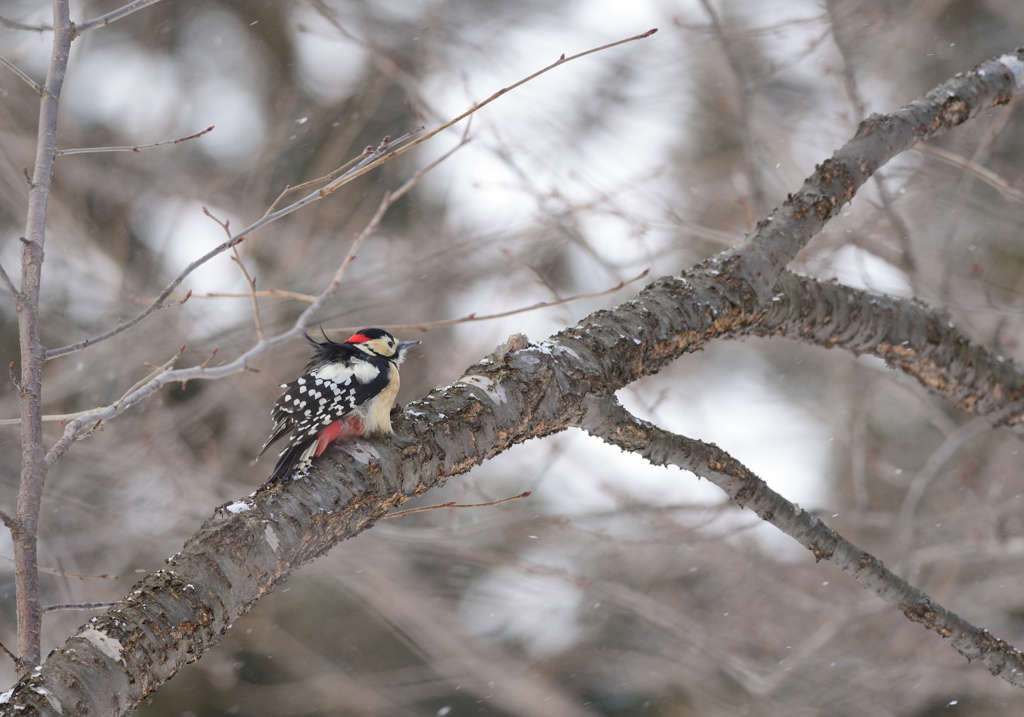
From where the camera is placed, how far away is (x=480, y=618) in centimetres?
675

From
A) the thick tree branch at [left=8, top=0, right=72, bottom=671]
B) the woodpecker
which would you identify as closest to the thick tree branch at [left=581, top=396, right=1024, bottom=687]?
the woodpecker

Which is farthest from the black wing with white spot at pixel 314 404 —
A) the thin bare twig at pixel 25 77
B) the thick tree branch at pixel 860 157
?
the thick tree branch at pixel 860 157

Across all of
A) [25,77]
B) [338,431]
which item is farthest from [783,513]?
[25,77]

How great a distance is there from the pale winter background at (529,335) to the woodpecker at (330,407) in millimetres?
1990

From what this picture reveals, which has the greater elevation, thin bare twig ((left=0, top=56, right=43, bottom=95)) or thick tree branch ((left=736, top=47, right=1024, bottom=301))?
thick tree branch ((left=736, top=47, right=1024, bottom=301))

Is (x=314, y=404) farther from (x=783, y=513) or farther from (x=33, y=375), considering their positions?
(x=783, y=513)

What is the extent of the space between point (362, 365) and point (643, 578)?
506cm

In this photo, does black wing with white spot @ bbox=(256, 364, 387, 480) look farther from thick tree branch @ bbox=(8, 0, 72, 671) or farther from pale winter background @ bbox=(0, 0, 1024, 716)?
pale winter background @ bbox=(0, 0, 1024, 716)

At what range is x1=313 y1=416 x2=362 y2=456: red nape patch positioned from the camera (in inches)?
68.3

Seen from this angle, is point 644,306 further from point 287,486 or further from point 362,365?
point 287,486

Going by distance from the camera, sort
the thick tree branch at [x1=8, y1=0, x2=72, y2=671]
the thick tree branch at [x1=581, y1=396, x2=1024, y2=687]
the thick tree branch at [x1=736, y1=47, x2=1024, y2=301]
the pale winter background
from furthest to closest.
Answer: the pale winter background
the thick tree branch at [x1=736, y1=47, x2=1024, y2=301]
the thick tree branch at [x1=581, y1=396, x2=1024, y2=687]
the thick tree branch at [x1=8, y1=0, x2=72, y2=671]

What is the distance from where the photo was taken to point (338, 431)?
176 centimetres

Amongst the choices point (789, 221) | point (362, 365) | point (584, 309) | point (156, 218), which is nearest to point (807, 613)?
point (584, 309)

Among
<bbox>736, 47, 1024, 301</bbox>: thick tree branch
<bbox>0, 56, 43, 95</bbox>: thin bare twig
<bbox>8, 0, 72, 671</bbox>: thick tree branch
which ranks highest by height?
<bbox>736, 47, 1024, 301</bbox>: thick tree branch
